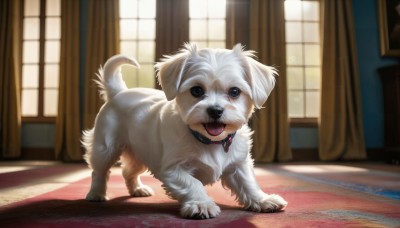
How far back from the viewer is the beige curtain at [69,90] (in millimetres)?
5328

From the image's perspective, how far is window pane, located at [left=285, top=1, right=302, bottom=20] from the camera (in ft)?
18.6

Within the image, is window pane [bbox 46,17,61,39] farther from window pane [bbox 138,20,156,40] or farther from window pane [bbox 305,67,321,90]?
window pane [bbox 305,67,321,90]

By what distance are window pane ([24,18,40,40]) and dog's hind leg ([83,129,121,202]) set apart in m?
4.29

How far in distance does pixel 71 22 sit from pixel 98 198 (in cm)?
400

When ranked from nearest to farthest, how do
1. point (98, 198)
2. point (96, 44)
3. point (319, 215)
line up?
point (319, 215)
point (98, 198)
point (96, 44)

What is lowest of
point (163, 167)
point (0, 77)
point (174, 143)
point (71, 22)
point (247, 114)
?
point (163, 167)

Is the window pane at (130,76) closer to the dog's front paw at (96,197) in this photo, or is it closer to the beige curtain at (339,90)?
the beige curtain at (339,90)

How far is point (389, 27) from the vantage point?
5.51m

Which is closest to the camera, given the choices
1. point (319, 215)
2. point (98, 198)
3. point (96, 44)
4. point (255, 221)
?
point (255, 221)

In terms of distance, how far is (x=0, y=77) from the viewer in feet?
18.1

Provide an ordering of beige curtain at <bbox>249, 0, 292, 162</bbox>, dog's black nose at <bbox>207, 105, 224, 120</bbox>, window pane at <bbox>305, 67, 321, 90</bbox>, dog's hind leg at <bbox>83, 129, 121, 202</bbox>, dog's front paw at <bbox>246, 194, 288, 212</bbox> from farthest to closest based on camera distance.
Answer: window pane at <bbox>305, 67, 321, 90</bbox> → beige curtain at <bbox>249, 0, 292, 162</bbox> → dog's hind leg at <bbox>83, 129, 121, 202</bbox> → dog's front paw at <bbox>246, 194, 288, 212</bbox> → dog's black nose at <bbox>207, 105, 224, 120</bbox>

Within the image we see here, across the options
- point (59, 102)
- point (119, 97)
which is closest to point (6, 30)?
point (59, 102)

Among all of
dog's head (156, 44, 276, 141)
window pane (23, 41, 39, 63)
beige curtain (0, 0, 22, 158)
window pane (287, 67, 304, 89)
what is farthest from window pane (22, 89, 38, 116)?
dog's head (156, 44, 276, 141)

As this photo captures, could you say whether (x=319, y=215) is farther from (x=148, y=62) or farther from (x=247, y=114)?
(x=148, y=62)
